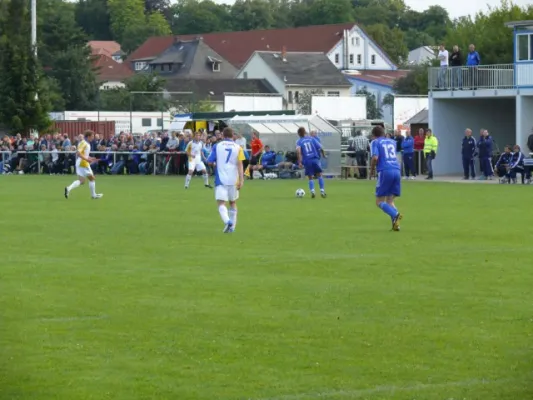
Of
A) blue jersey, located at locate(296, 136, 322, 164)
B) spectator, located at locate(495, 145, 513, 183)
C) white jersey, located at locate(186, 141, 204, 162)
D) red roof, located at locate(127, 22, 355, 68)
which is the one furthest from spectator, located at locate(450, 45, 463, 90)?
red roof, located at locate(127, 22, 355, 68)

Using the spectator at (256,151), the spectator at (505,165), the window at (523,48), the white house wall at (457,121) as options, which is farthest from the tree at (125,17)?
the spectator at (505,165)

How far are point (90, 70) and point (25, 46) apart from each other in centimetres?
4321

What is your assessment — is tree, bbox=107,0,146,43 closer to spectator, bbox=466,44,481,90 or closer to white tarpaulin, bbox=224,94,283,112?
white tarpaulin, bbox=224,94,283,112

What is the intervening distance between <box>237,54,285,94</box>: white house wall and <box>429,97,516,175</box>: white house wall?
6574 centimetres

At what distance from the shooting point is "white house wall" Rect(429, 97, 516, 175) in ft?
165

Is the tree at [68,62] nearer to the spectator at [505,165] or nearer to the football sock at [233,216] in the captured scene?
Result: the spectator at [505,165]

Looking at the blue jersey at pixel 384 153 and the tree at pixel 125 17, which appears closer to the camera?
the blue jersey at pixel 384 153

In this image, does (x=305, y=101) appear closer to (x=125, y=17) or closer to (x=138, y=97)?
(x=138, y=97)

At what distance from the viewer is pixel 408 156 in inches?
1768

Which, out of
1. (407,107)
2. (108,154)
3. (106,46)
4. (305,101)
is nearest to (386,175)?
(108,154)

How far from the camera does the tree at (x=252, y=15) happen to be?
531ft

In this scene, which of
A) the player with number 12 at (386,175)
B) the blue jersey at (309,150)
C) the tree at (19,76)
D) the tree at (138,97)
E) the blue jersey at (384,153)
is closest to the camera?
the player with number 12 at (386,175)

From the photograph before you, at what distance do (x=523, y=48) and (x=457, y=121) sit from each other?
12.5ft

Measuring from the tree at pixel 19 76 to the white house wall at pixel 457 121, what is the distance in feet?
66.8
